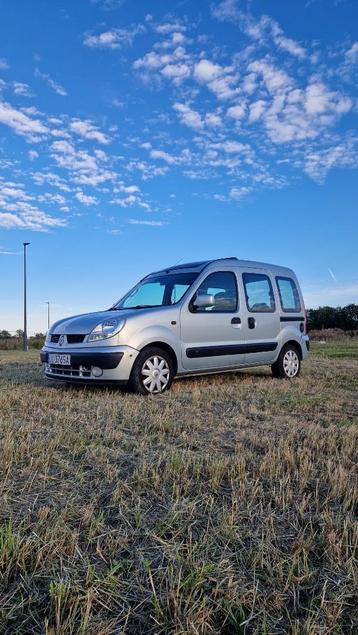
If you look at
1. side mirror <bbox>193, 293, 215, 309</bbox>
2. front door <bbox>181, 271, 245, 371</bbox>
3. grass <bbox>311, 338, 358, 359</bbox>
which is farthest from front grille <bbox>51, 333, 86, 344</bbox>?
grass <bbox>311, 338, 358, 359</bbox>

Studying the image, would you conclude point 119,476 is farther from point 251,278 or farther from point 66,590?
point 251,278

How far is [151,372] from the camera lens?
240 inches

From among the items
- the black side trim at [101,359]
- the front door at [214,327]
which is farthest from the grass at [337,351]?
the black side trim at [101,359]

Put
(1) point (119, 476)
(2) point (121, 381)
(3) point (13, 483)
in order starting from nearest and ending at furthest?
(3) point (13, 483) < (1) point (119, 476) < (2) point (121, 381)

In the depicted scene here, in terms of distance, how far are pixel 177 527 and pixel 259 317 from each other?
18.6ft

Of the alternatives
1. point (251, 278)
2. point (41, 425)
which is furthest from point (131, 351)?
point (251, 278)

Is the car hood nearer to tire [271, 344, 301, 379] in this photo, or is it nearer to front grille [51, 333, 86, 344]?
front grille [51, 333, 86, 344]

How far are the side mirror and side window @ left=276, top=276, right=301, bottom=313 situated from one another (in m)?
2.07

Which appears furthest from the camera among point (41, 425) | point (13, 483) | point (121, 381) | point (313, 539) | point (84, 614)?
point (121, 381)

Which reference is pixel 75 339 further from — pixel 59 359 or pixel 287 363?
pixel 287 363

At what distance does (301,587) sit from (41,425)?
2.96m

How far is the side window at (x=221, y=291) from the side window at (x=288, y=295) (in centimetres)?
127

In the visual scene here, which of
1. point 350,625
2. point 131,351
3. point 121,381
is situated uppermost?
point 131,351

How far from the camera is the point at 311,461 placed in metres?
3.11
